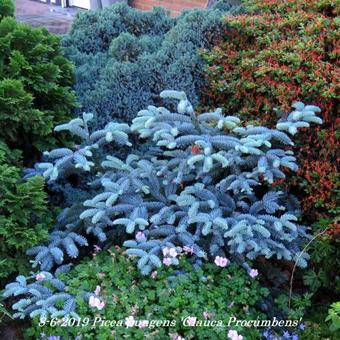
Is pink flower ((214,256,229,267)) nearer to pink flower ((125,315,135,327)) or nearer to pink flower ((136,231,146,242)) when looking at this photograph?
pink flower ((136,231,146,242))

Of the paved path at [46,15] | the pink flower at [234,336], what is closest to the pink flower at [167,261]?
the pink flower at [234,336]

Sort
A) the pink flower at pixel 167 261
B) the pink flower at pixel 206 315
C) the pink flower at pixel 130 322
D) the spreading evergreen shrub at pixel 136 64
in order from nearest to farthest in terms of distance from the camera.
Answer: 1. the pink flower at pixel 130 322
2. the pink flower at pixel 206 315
3. the pink flower at pixel 167 261
4. the spreading evergreen shrub at pixel 136 64

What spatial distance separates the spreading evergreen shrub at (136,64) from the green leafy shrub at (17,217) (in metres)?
0.80

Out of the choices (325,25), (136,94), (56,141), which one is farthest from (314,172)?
(56,141)

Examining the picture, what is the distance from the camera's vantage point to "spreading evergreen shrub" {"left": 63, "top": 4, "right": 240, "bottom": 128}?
3344 millimetres

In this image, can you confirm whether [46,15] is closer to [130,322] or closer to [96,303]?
[96,303]

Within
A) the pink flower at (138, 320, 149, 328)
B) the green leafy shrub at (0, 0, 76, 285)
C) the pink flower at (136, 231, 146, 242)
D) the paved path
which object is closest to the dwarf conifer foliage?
the pink flower at (136, 231, 146, 242)

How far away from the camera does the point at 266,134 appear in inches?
106

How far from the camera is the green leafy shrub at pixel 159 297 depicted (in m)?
2.33

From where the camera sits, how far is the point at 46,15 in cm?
715

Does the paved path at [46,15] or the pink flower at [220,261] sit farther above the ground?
the paved path at [46,15]

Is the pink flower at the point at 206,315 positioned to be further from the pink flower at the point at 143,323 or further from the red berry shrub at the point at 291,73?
the red berry shrub at the point at 291,73

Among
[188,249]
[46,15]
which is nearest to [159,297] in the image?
[188,249]

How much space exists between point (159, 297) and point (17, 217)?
81 centimetres
